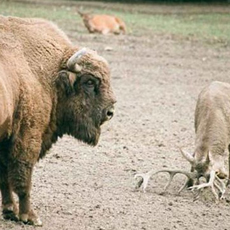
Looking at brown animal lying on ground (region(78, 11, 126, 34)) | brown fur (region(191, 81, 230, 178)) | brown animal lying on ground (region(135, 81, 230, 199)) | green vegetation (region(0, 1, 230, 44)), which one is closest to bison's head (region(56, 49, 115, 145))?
brown animal lying on ground (region(135, 81, 230, 199))

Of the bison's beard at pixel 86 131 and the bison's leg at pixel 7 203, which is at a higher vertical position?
the bison's beard at pixel 86 131

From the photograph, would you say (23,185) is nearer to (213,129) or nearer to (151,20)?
(213,129)

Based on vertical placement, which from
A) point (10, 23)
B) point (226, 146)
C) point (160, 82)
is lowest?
point (160, 82)

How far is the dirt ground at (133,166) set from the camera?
7.41m

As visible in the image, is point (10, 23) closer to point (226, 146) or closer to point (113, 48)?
point (226, 146)

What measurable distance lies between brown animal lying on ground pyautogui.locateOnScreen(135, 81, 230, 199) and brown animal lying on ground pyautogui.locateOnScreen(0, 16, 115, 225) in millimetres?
1411

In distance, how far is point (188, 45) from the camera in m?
20.0

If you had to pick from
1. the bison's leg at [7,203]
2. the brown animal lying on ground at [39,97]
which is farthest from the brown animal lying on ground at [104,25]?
the bison's leg at [7,203]

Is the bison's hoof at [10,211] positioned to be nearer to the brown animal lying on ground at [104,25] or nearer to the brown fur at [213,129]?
the brown fur at [213,129]

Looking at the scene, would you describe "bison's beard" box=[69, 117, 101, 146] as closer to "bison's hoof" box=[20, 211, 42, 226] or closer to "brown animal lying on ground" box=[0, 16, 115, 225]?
"brown animal lying on ground" box=[0, 16, 115, 225]

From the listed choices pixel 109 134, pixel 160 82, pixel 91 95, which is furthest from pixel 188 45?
pixel 91 95

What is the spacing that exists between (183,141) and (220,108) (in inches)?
74.2

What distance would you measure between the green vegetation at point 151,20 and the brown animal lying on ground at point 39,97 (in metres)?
13.9

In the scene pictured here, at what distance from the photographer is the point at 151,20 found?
2491 centimetres
